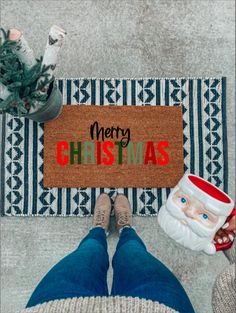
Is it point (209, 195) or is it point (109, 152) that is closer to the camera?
point (209, 195)

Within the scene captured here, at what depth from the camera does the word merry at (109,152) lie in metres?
1.58

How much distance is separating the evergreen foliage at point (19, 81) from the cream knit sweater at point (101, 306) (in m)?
0.62

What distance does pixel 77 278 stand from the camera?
3.28 ft

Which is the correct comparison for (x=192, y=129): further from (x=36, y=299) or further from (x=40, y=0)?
(x=36, y=299)

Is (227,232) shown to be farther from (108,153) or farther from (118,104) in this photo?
(118,104)

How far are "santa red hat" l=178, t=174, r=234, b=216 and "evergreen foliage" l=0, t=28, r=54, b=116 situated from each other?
1.90 feet

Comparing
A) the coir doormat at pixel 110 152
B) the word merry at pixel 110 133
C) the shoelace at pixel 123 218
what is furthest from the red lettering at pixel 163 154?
the shoelace at pixel 123 218

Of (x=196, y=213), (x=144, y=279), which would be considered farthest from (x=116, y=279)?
(x=196, y=213)

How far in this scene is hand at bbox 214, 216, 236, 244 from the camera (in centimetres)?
144

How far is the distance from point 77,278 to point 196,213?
57 centimetres

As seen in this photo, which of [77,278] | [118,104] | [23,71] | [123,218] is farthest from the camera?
[118,104]

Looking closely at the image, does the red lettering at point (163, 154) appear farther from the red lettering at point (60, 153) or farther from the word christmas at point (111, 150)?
the red lettering at point (60, 153)

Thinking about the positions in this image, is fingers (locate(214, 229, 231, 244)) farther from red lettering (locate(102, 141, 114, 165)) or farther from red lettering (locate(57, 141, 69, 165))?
red lettering (locate(57, 141, 69, 165))

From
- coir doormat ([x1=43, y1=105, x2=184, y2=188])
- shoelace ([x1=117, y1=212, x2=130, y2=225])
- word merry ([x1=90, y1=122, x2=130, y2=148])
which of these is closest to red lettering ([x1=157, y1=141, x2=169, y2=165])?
coir doormat ([x1=43, y1=105, x2=184, y2=188])
